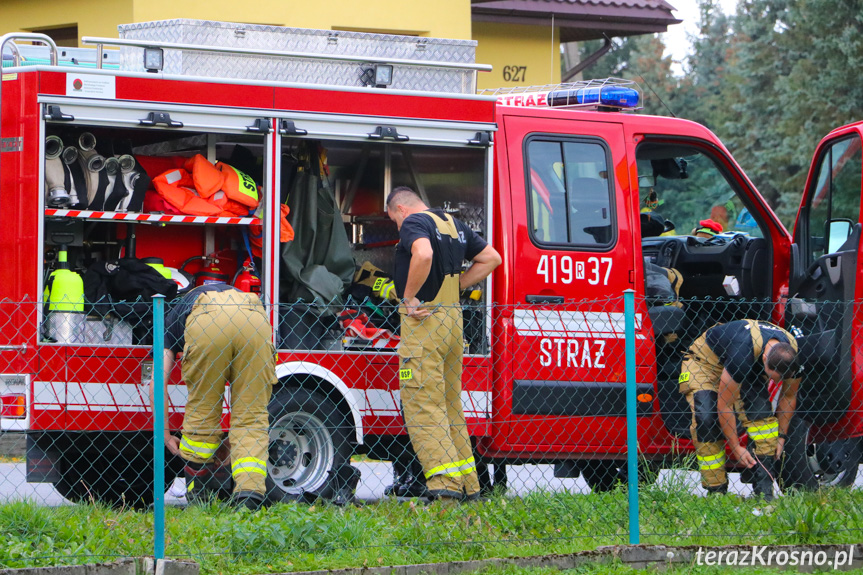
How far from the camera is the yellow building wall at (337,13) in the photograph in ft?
40.5

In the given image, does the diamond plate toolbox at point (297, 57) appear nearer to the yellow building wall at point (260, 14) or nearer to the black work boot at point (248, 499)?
the black work boot at point (248, 499)

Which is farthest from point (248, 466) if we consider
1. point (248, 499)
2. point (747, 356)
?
point (747, 356)

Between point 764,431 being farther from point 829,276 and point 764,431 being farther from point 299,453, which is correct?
point 299,453

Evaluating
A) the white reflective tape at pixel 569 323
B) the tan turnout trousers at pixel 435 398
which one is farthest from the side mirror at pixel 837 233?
the tan turnout trousers at pixel 435 398

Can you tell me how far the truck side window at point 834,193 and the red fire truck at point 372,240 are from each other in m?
0.02

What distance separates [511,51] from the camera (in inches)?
607

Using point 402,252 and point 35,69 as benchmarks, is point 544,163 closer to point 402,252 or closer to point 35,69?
point 402,252

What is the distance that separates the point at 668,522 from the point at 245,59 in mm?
3410

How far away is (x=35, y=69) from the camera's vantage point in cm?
573

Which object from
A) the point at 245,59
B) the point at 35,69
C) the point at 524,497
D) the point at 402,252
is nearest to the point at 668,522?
the point at 524,497

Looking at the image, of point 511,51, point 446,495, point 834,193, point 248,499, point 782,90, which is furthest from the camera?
point 782,90

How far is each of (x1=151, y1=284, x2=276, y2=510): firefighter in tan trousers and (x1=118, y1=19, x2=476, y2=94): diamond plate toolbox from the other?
1.31 metres

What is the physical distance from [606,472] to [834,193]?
2399 millimetres

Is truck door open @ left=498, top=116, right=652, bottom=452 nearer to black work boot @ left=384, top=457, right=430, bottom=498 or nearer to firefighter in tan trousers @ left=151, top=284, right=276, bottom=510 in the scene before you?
black work boot @ left=384, top=457, right=430, bottom=498
